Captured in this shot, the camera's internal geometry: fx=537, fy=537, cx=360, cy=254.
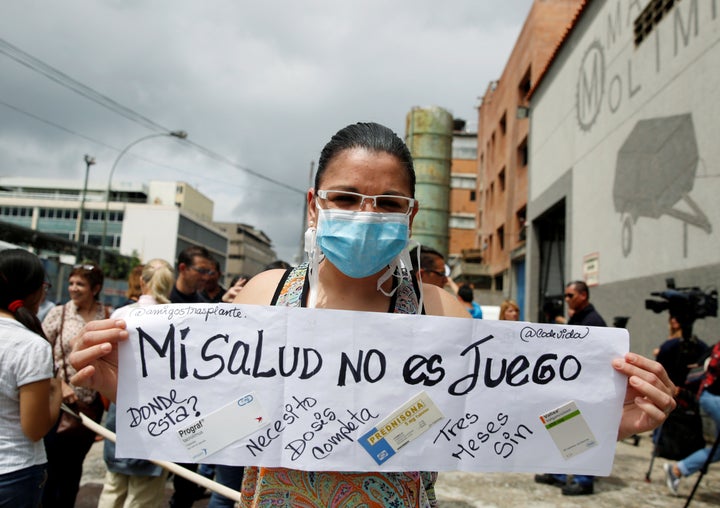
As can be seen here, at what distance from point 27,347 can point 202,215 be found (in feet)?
353

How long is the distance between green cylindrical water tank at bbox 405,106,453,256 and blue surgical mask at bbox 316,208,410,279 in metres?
25.2

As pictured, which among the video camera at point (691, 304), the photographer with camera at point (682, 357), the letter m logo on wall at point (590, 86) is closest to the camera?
the video camera at point (691, 304)

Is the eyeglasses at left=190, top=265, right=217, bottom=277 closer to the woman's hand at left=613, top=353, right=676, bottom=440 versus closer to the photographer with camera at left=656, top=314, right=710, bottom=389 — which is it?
the woman's hand at left=613, top=353, right=676, bottom=440

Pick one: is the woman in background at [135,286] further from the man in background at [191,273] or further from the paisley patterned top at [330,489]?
the paisley patterned top at [330,489]

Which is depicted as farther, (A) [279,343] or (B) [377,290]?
(B) [377,290]

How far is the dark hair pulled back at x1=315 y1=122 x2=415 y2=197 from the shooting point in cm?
155

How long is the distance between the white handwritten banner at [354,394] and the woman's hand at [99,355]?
0.05 metres

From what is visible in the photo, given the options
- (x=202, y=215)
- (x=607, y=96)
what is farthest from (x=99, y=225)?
(x=607, y=96)

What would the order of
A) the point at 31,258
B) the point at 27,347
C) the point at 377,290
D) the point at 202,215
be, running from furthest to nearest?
the point at 202,215
the point at 31,258
the point at 27,347
the point at 377,290

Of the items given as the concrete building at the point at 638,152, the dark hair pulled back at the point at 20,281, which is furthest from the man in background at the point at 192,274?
the concrete building at the point at 638,152

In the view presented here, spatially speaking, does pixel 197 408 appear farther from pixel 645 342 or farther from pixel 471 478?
pixel 645 342

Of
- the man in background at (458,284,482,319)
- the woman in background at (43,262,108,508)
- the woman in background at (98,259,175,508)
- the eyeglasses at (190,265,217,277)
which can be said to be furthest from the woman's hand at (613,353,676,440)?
the man in background at (458,284,482,319)

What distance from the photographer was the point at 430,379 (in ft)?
4.99

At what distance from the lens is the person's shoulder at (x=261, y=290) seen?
5.47 ft
